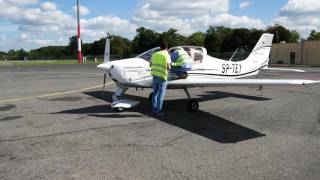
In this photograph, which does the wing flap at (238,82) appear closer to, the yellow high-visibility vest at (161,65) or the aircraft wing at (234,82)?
the aircraft wing at (234,82)

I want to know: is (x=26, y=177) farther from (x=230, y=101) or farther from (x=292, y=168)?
(x=230, y=101)

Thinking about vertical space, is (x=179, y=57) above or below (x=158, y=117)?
above

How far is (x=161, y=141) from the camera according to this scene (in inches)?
282

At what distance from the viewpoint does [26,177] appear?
5148 mm

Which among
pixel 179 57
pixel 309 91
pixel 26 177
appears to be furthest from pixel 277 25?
pixel 26 177

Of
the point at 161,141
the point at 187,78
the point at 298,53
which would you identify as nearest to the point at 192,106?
the point at 187,78

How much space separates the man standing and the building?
53815mm

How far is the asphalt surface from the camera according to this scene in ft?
17.8

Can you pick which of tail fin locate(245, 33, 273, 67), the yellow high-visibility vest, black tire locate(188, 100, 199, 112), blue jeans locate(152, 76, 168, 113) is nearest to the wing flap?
black tire locate(188, 100, 199, 112)

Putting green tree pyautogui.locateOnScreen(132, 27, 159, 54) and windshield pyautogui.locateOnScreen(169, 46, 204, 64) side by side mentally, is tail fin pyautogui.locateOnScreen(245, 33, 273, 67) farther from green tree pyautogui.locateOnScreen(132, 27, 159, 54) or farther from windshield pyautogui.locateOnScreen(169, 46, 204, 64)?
green tree pyautogui.locateOnScreen(132, 27, 159, 54)

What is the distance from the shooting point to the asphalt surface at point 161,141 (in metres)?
5.43

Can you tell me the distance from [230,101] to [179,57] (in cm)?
294

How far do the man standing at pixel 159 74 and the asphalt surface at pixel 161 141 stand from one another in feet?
1.24

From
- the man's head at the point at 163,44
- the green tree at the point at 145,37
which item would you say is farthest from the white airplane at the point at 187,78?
the green tree at the point at 145,37
